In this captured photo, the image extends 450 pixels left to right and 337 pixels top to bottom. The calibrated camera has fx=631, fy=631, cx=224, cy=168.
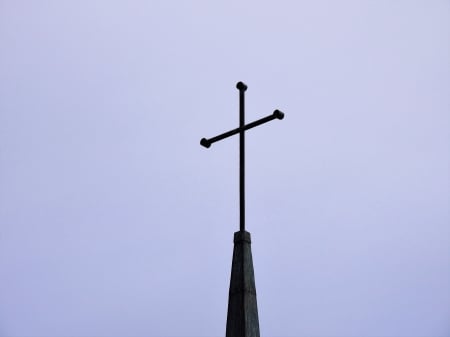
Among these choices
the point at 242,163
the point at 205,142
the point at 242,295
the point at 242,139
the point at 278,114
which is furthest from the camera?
the point at 205,142

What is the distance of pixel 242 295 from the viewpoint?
31.9 ft

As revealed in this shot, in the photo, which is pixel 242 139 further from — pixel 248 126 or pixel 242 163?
pixel 242 163

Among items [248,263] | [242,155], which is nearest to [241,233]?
[248,263]

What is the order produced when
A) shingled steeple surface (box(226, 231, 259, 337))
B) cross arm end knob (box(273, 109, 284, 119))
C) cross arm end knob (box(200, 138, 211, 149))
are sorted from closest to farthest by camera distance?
shingled steeple surface (box(226, 231, 259, 337)) < cross arm end knob (box(273, 109, 284, 119)) < cross arm end knob (box(200, 138, 211, 149))

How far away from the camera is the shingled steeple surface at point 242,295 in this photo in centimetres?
947

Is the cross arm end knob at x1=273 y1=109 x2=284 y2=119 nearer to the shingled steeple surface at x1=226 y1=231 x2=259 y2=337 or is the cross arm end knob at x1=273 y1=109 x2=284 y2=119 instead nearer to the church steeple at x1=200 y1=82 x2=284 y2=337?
the church steeple at x1=200 y1=82 x2=284 y2=337

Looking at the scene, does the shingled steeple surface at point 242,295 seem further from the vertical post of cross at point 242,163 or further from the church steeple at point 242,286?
the vertical post of cross at point 242,163

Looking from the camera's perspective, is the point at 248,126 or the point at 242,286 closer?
the point at 242,286

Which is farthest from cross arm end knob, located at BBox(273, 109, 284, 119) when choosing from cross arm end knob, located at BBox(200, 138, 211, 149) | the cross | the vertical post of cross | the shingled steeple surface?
the shingled steeple surface

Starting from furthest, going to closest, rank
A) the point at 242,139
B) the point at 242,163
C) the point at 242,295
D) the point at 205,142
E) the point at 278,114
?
the point at 205,142
the point at 242,139
the point at 242,163
the point at 278,114
the point at 242,295

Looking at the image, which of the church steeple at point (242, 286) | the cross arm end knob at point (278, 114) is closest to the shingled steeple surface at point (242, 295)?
the church steeple at point (242, 286)

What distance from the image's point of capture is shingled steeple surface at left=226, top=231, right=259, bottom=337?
31.1 ft

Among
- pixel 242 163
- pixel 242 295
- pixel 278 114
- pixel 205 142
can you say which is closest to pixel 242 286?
pixel 242 295

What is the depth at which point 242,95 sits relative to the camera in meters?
11.0
